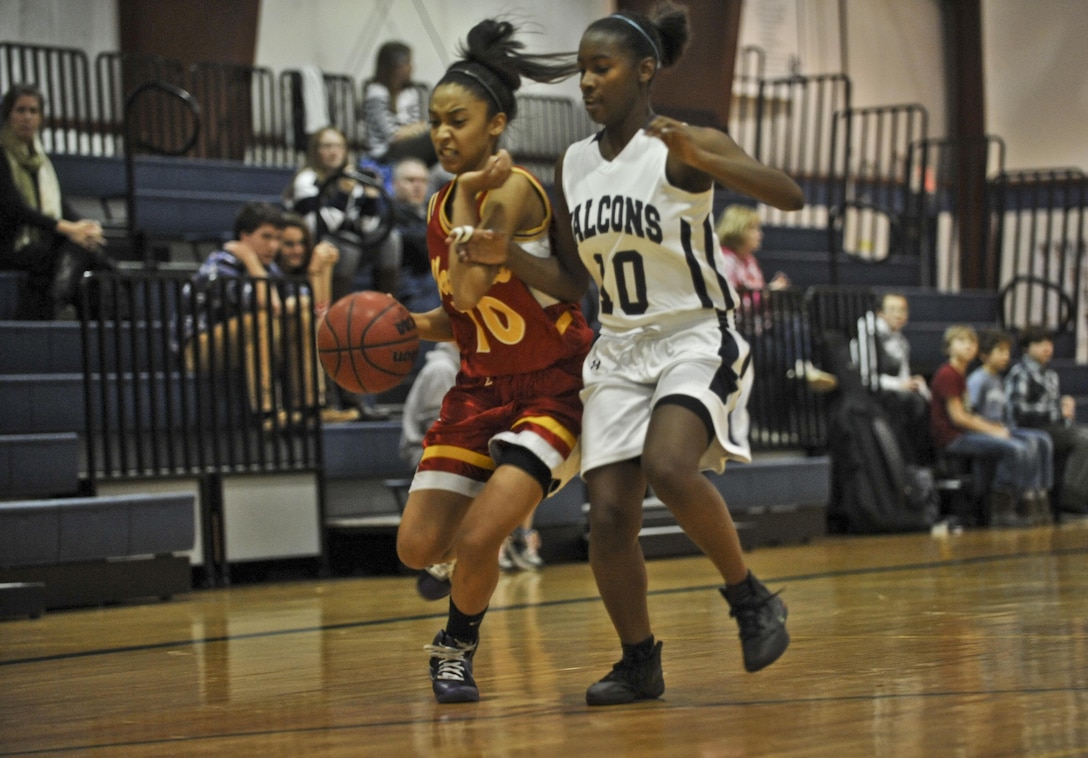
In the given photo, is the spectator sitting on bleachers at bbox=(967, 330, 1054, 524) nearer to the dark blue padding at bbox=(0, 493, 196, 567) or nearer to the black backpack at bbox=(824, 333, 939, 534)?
the black backpack at bbox=(824, 333, 939, 534)

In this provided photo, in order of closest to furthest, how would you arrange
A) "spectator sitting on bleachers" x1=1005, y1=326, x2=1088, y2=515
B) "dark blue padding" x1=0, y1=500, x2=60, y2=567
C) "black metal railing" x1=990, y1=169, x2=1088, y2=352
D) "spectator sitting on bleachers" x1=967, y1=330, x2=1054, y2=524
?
"dark blue padding" x1=0, y1=500, x2=60, y2=567 < "spectator sitting on bleachers" x1=967, y1=330, x2=1054, y2=524 < "spectator sitting on bleachers" x1=1005, y1=326, x2=1088, y2=515 < "black metal railing" x1=990, y1=169, x2=1088, y2=352

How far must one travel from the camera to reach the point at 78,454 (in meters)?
6.16

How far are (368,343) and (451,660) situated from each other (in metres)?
0.76

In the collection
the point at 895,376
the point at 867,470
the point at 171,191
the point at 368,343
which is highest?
the point at 171,191

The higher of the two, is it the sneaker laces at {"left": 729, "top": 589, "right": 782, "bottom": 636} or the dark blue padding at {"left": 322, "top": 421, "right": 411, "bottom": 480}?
the dark blue padding at {"left": 322, "top": 421, "right": 411, "bottom": 480}

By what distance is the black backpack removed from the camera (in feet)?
27.6

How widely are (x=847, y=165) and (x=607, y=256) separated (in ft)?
27.9

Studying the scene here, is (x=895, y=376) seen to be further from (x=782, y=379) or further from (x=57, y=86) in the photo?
(x=57, y=86)

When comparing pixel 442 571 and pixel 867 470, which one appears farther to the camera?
pixel 867 470

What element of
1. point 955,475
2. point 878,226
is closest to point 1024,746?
point 955,475

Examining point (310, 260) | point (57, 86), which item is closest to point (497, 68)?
point (310, 260)

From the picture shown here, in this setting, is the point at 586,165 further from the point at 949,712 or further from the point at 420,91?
the point at 420,91

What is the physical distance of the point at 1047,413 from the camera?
9445 mm

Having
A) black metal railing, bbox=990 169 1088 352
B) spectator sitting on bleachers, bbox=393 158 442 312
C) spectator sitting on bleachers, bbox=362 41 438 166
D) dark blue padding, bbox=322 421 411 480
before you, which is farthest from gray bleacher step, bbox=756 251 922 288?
dark blue padding, bbox=322 421 411 480
